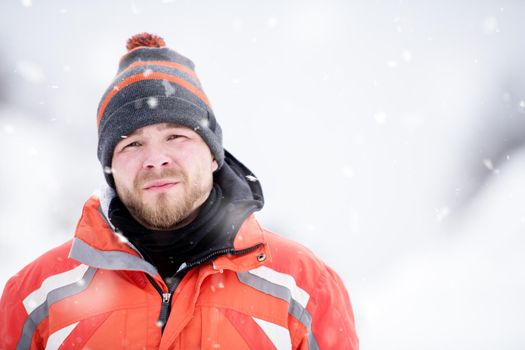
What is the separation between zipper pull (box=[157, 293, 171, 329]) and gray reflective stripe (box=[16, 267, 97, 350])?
1.17 ft

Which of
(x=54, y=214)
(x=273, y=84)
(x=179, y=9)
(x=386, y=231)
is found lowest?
(x=386, y=231)

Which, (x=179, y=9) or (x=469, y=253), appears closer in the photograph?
(x=469, y=253)

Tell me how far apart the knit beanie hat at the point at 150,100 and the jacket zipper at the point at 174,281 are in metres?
0.59

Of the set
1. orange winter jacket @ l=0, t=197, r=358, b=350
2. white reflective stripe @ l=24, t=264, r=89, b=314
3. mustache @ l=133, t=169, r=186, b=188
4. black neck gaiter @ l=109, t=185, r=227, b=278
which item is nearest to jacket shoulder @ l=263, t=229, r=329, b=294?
orange winter jacket @ l=0, t=197, r=358, b=350

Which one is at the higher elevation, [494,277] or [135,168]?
[135,168]

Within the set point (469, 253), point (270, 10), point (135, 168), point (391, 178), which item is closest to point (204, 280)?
point (135, 168)

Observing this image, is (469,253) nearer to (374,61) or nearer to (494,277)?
(494,277)

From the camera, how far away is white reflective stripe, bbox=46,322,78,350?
1.57 meters

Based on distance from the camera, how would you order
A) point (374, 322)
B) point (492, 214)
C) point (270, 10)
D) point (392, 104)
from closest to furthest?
point (374, 322)
point (492, 214)
point (392, 104)
point (270, 10)

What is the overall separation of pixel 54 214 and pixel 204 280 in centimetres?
797

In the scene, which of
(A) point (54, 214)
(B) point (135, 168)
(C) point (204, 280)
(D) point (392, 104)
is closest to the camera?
(C) point (204, 280)

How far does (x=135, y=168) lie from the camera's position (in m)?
1.79

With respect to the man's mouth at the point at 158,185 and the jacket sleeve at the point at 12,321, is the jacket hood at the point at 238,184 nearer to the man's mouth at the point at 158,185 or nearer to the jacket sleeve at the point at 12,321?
the man's mouth at the point at 158,185

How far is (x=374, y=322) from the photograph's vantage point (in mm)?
5926
